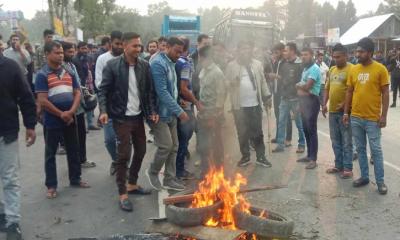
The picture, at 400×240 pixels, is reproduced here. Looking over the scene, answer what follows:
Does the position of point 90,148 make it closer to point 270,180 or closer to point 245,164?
point 245,164

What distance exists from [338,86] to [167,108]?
2.60 meters

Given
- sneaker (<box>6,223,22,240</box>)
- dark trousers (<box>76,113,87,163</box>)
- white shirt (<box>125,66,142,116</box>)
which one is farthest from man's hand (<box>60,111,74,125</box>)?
sneaker (<box>6,223,22,240</box>)

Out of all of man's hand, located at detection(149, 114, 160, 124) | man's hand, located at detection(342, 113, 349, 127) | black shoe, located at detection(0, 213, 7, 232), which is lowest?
black shoe, located at detection(0, 213, 7, 232)

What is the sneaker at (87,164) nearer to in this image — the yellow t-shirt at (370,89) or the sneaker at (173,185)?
the sneaker at (173,185)

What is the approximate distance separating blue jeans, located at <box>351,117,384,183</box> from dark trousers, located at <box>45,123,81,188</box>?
3.85 meters

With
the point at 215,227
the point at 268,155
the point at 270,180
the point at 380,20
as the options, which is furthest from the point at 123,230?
the point at 380,20

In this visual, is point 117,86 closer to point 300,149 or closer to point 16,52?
point 300,149

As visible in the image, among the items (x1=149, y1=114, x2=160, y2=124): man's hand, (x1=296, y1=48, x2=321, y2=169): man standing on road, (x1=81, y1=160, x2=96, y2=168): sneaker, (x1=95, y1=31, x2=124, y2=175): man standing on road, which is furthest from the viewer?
(x1=81, y1=160, x2=96, y2=168): sneaker

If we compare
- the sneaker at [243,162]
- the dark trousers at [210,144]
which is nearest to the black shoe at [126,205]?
the dark trousers at [210,144]

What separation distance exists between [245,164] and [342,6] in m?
97.6

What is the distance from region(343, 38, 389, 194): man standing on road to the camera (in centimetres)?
565

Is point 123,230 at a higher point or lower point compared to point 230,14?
lower

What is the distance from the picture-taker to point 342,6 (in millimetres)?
96312

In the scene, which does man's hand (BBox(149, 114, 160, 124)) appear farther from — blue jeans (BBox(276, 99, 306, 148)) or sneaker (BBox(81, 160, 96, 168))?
blue jeans (BBox(276, 99, 306, 148))
